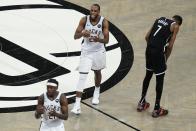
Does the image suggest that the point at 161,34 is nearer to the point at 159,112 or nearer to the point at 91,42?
the point at 91,42

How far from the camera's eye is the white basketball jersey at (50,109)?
23.9 ft

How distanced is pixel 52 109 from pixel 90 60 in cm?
219

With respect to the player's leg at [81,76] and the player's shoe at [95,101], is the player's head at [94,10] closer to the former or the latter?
the player's leg at [81,76]

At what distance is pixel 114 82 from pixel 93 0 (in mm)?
4448

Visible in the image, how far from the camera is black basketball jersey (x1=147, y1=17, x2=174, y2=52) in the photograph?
29.7ft

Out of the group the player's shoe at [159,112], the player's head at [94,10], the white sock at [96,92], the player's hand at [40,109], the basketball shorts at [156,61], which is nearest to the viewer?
the player's hand at [40,109]

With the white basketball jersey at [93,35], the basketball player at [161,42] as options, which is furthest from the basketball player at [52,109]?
the basketball player at [161,42]

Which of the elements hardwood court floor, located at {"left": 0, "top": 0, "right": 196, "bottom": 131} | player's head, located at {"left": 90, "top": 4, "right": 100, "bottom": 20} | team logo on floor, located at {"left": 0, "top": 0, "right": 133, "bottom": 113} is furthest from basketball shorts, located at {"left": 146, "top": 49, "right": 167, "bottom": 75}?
team logo on floor, located at {"left": 0, "top": 0, "right": 133, "bottom": 113}

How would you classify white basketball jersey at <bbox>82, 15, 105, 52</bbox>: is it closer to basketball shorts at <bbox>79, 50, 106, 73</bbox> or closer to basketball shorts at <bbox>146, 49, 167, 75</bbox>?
basketball shorts at <bbox>79, 50, 106, 73</bbox>

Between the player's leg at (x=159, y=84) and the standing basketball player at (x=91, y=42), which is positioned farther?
the player's leg at (x=159, y=84)

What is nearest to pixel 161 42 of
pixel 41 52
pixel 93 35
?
pixel 93 35

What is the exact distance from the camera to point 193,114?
32.2 ft

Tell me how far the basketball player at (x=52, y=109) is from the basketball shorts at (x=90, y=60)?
1.98m

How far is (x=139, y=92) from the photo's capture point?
1047 cm
